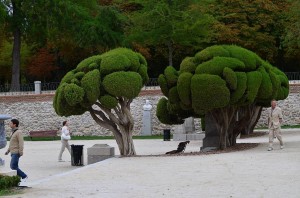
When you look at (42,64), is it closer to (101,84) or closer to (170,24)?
(170,24)

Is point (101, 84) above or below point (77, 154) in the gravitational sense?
above

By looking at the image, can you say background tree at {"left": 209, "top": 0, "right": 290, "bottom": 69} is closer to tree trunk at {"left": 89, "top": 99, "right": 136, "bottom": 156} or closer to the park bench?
the park bench

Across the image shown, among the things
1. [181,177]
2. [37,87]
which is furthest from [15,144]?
[37,87]

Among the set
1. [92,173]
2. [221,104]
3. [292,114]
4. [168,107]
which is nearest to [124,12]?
[292,114]

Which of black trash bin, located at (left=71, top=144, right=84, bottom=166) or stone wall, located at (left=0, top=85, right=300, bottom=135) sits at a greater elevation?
stone wall, located at (left=0, top=85, right=300, bottom=135)

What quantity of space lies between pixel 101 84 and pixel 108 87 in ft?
1.39

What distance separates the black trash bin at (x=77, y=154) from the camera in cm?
2409

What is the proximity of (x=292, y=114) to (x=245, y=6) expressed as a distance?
1214cm

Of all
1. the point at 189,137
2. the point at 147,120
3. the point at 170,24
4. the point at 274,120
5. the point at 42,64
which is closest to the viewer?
the point at 274,120

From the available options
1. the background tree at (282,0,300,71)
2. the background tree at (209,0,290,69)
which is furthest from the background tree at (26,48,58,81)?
the background tree at (282,0,300,71)

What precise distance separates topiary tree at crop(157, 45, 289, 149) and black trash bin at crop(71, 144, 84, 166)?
4178mm

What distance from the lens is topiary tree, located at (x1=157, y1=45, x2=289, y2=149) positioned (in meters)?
24.5

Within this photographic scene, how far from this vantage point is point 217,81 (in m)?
24.4

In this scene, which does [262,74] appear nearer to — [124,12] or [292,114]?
[292,114]
